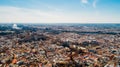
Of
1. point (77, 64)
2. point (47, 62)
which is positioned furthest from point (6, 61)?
point (77, 64)

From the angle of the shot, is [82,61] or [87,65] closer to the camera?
[87,65]

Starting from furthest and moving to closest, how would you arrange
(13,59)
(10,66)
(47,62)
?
(13,59), (47,62), (10,66)

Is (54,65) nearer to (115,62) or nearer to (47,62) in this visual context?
(47,62)

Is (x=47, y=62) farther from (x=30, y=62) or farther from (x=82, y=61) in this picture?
(x=82, y=61)

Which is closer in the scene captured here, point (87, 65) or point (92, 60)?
point (87, 65)

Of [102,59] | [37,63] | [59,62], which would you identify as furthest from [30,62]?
[102,59]

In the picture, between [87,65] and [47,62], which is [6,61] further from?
[87,65]

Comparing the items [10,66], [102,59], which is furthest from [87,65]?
[10,66]

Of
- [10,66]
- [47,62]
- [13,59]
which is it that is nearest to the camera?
[10,66]
